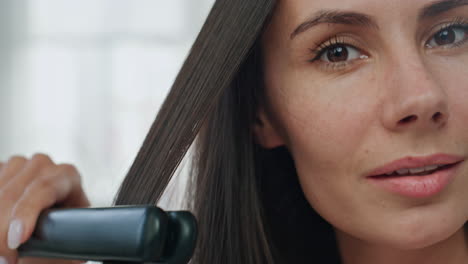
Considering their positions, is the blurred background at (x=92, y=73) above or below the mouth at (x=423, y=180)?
above

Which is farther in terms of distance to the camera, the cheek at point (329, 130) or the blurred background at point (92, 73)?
the blurred background at point (92, 73)

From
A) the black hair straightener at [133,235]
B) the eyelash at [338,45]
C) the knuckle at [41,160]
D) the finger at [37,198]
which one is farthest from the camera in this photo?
the knuckle at [41,160]

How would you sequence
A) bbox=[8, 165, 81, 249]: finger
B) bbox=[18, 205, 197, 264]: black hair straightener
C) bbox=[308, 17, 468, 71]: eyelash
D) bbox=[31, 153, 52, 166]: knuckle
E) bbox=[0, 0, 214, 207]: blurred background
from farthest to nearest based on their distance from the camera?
bbox=[0, 0, 214, 207]: blurred background < bbox=[31, 153, 52, 166]: knuckle < bbox=[308, 17, 468, 71]: eyelash < bbox=[8, 165, 81, 249]: finger < bbox=[18, 205, 197, 264]: black hair straightener

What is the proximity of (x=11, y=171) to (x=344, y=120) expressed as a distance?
0.49 metres

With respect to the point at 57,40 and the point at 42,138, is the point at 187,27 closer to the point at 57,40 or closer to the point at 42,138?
the point at 57,40

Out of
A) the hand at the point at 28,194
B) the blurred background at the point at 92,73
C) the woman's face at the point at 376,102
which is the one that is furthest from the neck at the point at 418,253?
the blurred background at the point at 92,73

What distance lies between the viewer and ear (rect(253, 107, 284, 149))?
1.02 m

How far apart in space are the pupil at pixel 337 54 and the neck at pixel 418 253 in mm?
305

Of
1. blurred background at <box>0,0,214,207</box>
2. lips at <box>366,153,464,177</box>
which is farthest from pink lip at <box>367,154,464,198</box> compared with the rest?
blurred background at <box>0,0,214,207</box>

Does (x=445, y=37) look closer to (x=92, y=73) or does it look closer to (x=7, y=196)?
(x=7, y=196)

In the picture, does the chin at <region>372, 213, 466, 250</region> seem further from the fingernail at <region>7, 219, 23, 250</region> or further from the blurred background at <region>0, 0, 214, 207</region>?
the blurred background at <region>0, 0, 214, 207</region>

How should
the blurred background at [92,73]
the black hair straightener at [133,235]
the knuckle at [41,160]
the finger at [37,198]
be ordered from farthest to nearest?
the blurred background at [92,73] → the knuckle at [41,160] → the finger at [37,198] → the black hair straightener at [133,235]

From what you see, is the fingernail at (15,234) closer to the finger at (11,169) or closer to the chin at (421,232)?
the finger at (11,169)

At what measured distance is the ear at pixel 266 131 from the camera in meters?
1.02
